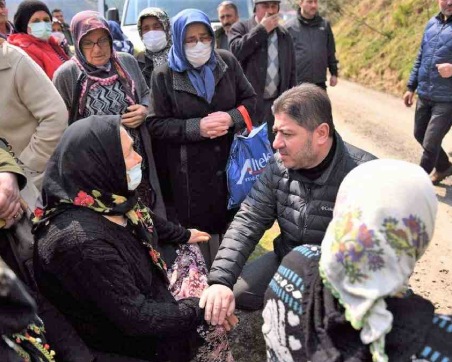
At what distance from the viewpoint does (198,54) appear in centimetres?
296

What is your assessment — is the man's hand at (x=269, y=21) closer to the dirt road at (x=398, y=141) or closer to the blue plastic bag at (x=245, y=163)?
the blue plastic bag at (x=245, y=163)

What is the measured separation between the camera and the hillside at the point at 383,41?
9.95 m

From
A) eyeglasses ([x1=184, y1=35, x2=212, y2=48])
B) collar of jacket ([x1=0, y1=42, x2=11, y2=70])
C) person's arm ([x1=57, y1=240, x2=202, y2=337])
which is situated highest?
eyeglasses ([x1=184, y1=35, x2=212, y2=48])

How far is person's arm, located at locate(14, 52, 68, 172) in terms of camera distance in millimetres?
2514

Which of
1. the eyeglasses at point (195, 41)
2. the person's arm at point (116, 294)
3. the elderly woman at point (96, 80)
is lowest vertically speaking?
the person's arm at point (116, 294)

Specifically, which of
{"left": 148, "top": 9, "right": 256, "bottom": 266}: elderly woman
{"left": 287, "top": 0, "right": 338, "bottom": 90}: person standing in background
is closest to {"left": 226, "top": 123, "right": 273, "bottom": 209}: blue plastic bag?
{"left": 148, "top": 9, "right": 256, "bottom": 266}: elderly woman

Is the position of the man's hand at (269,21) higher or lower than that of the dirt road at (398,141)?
higher

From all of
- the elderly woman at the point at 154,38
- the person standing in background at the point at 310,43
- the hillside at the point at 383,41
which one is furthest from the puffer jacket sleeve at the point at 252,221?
the hillside at the point at 383,41

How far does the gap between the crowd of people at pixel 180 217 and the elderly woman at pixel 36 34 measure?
15 mm

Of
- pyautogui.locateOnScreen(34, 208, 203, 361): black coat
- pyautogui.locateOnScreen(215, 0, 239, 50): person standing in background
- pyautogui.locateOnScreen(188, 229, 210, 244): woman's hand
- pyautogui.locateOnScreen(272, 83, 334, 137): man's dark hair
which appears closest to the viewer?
pyautogui.locateOnScreen(34, 208, 203, 361): black coat

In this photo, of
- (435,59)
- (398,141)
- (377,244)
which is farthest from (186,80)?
(398,141)

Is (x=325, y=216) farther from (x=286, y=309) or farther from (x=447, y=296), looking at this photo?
(x=447, y=296)

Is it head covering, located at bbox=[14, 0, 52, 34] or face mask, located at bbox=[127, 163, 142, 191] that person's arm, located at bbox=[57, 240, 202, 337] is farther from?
head covering, located at bbox=[14, 0, 52, 34]

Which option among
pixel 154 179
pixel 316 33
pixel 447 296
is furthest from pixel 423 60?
pixel 154 179
